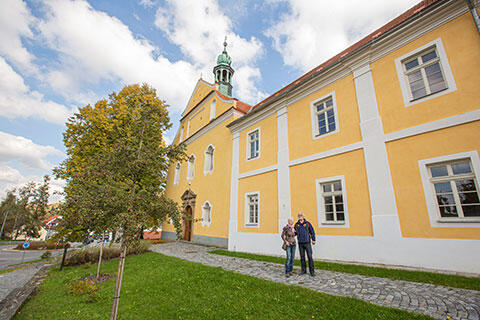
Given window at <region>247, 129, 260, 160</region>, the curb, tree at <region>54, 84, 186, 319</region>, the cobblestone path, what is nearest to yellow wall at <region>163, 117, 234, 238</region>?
window at <region>247, 129, 260, 160</region>

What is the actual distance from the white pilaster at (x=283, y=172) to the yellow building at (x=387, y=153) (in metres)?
0.06

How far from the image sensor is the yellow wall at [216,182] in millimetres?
14500

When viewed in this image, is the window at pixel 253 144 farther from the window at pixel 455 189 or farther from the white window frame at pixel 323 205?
the window at pixel 455 189

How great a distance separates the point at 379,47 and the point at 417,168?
4.59 meters

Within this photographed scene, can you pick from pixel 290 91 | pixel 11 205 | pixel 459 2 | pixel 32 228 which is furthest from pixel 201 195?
pixel 11 205

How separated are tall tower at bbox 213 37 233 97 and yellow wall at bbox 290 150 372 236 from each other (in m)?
14.4

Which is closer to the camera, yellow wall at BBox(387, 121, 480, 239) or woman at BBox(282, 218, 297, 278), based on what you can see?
yellow wall at BBox(387, 121, 480, 239)

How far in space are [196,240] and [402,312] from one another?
14.8 meters

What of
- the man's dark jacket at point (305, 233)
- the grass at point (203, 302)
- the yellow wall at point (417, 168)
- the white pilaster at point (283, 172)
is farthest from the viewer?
the white pilaster at point (283, 172)

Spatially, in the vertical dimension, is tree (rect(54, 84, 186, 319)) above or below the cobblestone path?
above

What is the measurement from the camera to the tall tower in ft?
71.0

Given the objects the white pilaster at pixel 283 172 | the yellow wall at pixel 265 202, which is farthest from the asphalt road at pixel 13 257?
the white pilaster at pixel 283 172

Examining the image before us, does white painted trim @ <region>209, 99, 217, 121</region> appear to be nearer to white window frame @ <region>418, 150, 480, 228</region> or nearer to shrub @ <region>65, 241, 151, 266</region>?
shrub @ <region>65, 241, 151, 266</region>

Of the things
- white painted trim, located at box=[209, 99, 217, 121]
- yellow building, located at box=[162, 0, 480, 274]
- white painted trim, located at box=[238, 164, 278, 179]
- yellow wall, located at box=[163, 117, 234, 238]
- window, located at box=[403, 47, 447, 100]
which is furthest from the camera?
white painted trim, located at box=[209, 99, 217, 121]
